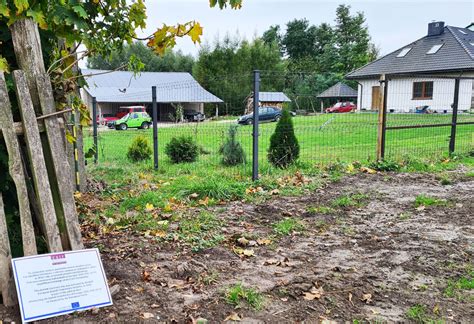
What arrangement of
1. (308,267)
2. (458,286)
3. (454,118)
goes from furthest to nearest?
(454,118), (308,267), (458,286)

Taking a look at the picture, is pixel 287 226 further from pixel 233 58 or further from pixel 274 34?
pixel 274 34

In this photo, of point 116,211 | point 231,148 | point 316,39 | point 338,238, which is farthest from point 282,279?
point 316,39

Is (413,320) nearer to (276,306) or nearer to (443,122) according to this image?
(276,306)

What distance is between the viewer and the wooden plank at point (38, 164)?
246cm

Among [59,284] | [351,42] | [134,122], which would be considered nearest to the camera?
[59,284]

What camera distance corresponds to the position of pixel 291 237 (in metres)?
4.14

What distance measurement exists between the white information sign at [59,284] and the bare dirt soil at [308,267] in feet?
0.34

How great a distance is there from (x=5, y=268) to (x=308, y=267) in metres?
2.19

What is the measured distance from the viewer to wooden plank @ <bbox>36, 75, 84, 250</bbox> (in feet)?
8.46

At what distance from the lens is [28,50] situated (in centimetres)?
253

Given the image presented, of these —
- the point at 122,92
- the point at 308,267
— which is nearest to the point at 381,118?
the point at 308,267

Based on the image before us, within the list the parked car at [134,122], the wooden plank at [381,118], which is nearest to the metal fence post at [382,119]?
the wooden plank at [381,118]

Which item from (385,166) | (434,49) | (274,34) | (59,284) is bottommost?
(385,166)

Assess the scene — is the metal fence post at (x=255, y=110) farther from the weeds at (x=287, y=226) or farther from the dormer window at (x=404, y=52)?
the dormer window at (x=404, y=52)
